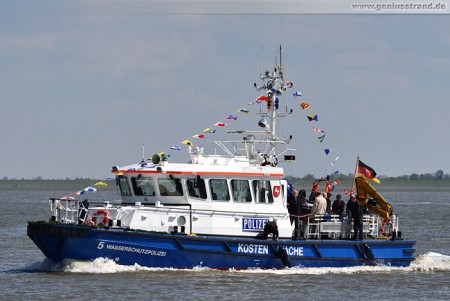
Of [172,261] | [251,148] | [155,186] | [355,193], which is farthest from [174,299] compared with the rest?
[355,193]

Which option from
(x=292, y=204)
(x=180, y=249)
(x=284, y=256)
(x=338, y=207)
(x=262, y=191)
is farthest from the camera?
(x=338, y=207)

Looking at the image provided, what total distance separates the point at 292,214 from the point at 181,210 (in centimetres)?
319

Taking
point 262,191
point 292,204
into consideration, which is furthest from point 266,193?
point 292,204

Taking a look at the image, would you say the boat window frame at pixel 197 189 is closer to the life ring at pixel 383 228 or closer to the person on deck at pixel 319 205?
the person on deck at pixel 319 205

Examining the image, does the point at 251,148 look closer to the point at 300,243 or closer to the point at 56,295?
the point at 300,243

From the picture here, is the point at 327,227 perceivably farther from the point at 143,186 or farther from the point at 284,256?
the point at 143,186

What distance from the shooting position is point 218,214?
2419 cm

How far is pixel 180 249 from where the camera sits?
2328cm

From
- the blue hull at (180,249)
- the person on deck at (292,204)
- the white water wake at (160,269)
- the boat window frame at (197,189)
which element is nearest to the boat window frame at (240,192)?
the boat window frame at (197,189)

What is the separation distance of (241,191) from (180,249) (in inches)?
94.7

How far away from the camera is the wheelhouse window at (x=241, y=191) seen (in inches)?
967

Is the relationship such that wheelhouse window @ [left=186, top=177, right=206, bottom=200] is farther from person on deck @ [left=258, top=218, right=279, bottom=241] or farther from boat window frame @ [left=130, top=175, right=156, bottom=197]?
person on deck @ [left=258, top=218, right=279, bottom=241]

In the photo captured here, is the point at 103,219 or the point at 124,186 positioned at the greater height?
the point at 124,186

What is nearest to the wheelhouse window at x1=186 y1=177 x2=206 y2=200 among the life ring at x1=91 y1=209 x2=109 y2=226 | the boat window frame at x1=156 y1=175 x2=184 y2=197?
the boat window frame at x1=156 y1=175 x2=184 y2=197
